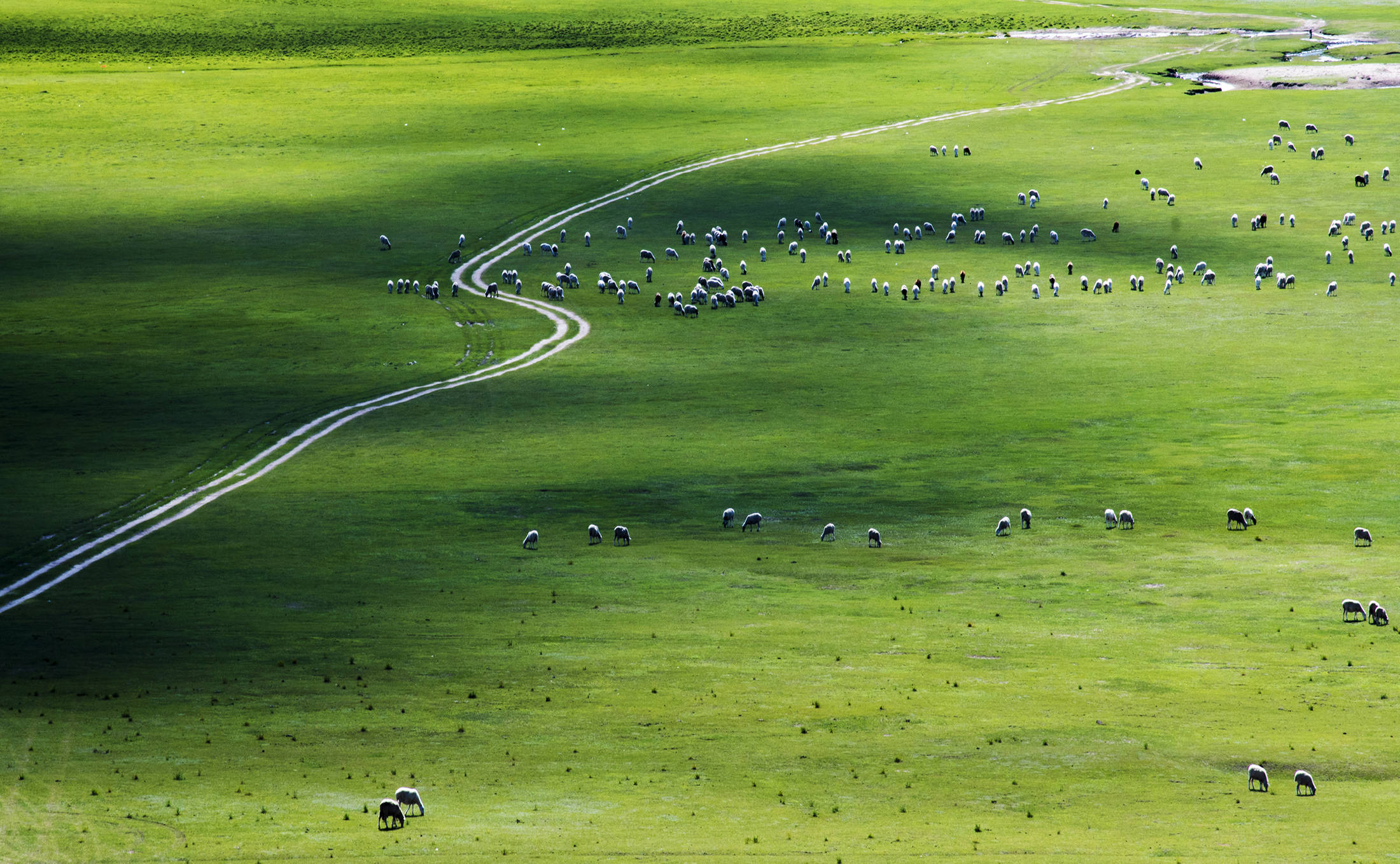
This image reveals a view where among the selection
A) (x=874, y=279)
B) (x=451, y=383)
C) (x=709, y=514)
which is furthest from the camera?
(x=874, y=279)

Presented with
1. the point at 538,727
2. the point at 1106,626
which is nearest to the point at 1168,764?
the point at 1106,626

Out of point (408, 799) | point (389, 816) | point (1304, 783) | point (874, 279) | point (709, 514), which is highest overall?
point (874, 279)

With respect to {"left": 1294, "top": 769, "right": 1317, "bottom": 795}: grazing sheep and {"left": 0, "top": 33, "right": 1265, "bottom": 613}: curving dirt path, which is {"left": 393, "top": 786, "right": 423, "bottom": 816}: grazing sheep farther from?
{"left": 0, "top": 33, "right": 1265, "bottom": 613}: curving dirt path

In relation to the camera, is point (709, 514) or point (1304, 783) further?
point (709, 514)

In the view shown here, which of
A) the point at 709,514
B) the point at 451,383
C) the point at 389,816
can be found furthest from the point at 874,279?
the point at 389,816

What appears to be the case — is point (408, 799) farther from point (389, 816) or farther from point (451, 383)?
point (451, 383)

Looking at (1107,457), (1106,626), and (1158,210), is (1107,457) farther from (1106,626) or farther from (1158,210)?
(1158,210)

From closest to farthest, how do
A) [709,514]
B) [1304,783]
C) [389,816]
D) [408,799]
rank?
[389,816], [408,799], [1304,783], [709,514]

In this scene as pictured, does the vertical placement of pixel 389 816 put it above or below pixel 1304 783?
above

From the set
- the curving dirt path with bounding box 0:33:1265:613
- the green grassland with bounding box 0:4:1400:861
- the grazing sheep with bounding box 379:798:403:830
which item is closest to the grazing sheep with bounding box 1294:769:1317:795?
the green grassland with bounding box 0:4:1400:861
